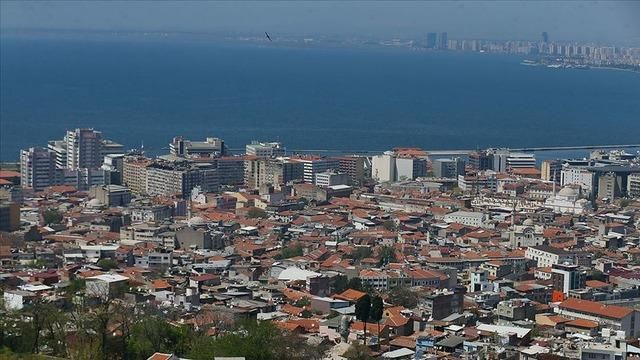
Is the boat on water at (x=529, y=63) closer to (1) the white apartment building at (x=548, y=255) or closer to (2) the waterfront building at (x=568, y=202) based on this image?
(2) the waterfront building at (x=568, y=202)

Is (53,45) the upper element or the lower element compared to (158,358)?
upper

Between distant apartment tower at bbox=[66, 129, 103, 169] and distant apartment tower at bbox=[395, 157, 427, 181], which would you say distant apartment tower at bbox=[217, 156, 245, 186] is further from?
distant apartment tower at bbox=[395, 157, 427, 181]

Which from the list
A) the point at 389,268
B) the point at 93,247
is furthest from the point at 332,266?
the point at 93,247

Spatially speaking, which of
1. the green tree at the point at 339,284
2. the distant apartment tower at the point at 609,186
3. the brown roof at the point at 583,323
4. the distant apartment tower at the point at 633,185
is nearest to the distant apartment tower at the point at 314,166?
the distant apartment tower at the point at 609,186

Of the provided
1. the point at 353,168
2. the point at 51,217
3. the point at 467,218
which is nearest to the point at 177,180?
the point at 51,217

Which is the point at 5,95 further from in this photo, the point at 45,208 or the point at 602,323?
the point at 602,323

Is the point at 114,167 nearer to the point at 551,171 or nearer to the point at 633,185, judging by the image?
the point at 551,171
